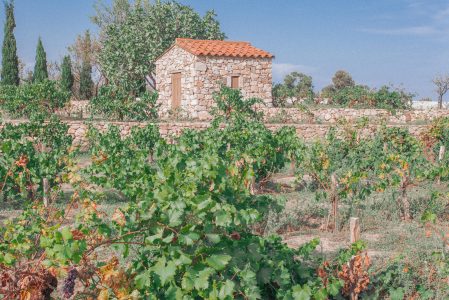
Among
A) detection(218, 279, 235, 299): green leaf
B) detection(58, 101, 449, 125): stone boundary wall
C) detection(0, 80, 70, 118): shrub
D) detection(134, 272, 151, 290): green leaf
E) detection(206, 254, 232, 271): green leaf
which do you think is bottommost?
detection(218, 279, 235, 299): green leaf

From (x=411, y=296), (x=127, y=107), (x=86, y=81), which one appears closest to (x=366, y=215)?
(x=411, y=296)

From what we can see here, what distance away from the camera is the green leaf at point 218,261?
3.52 m

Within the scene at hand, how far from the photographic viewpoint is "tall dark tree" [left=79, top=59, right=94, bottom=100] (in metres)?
35.1

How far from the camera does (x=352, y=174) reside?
25.0 ft

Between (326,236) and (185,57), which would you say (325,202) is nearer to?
(326,236)

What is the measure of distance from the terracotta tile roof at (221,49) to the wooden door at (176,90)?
4.22 feet

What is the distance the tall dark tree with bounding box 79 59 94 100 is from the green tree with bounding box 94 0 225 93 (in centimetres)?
597

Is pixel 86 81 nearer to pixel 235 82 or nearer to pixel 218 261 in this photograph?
pixel 235 82

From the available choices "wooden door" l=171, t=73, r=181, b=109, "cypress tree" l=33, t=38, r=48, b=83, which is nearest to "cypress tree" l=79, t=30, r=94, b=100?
"cypress tree" l=33, t=38, r=48, b=83

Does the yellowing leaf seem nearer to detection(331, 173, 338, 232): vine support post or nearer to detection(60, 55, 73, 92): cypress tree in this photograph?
detection(331, 173, 338, 232): vine support post

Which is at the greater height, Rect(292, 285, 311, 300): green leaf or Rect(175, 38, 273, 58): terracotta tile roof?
Rect(175, 38, 273, 58): terracotta tile roof

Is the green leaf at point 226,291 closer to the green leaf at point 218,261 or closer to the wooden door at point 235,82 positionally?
the green leaf at point 218,261

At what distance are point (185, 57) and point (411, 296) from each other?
17441mm

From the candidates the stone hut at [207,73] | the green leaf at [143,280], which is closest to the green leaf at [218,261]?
the green leaf at [143,280]
